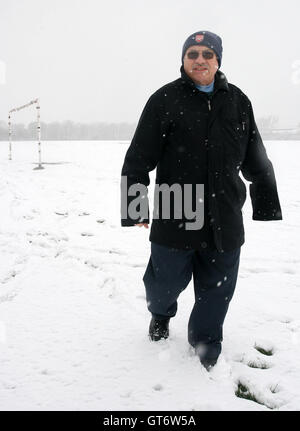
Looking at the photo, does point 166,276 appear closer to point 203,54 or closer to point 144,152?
point 144,152

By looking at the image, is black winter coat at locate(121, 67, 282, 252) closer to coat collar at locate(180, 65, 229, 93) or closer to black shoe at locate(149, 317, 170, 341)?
coat collar at locate(180, 65, 229, 93)

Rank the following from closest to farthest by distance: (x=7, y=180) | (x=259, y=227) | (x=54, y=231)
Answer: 1. (x=54, y=231)
2. (x=259, y=227)
3. (x=7, y=180)

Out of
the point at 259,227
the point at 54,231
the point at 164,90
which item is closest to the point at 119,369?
→ the point at 164,90

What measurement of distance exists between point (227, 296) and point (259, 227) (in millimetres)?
3828

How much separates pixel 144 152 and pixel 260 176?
2.64 feet

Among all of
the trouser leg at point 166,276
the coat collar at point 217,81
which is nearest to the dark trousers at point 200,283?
the trouser leg at point 166,276

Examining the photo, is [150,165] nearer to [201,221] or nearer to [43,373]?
[201,221]

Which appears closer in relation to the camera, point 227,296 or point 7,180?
point 227,296

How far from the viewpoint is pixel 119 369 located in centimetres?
228

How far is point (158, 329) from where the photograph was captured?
2500 mm

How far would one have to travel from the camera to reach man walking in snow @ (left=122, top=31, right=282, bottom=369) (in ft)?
6.49

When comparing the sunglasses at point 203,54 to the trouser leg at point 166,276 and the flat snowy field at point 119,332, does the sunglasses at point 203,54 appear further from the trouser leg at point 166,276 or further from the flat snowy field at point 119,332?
the flat snowy field at point 119,332

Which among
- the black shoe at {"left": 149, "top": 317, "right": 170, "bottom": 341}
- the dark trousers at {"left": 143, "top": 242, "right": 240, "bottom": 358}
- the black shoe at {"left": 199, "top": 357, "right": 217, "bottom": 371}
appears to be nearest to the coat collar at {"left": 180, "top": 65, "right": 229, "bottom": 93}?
the dark trousers at {"left": 143, "top": 242, "right": 240, "bottom": 358}

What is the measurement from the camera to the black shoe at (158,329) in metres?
2.48
